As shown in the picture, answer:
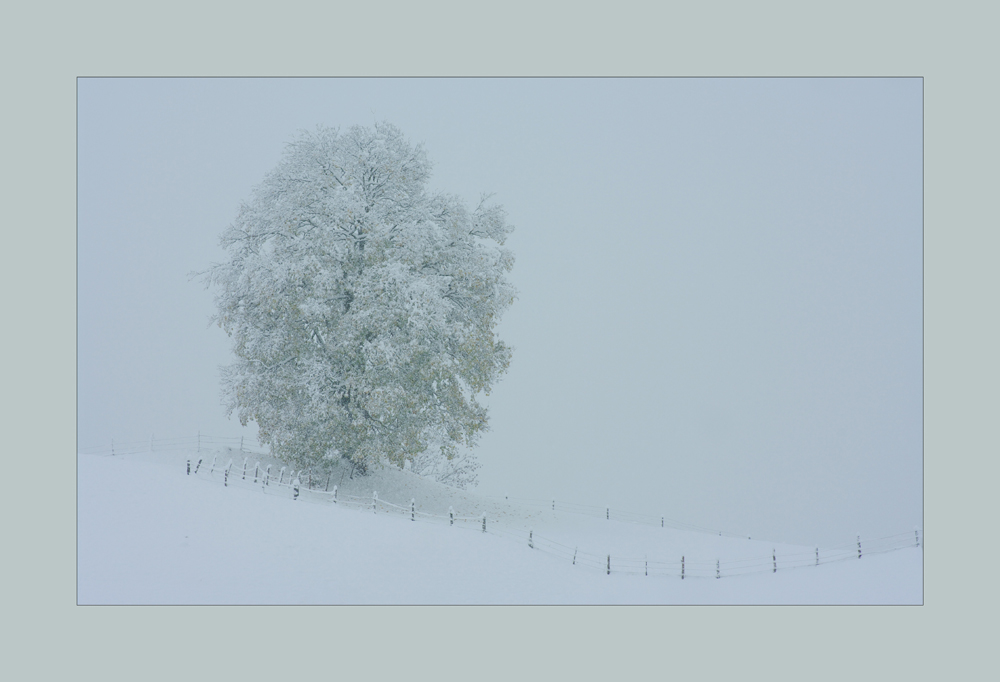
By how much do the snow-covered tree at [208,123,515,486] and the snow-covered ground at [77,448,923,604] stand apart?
261 cm

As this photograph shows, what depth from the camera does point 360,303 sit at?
85.0ft

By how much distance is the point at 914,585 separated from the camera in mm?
19250

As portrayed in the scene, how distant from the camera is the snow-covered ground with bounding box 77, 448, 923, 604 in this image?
1744 centimetres

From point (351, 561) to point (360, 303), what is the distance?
927 centimetres

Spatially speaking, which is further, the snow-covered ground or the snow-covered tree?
the snow-covered tree

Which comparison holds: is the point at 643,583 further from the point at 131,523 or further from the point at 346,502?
the point at 131,523

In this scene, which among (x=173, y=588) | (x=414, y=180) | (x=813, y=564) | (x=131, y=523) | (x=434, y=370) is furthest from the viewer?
(x=414, y=180)

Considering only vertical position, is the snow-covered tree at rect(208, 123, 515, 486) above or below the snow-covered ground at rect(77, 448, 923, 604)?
above

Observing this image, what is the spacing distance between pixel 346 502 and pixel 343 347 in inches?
185

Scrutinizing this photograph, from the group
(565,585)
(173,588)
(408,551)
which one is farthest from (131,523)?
(565,585)

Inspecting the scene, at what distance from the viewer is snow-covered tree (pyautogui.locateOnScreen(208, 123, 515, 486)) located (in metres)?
25.7

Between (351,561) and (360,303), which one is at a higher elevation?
(360,303)

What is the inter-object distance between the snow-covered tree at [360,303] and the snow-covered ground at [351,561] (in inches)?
103

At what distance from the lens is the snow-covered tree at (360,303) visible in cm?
A: 2569
